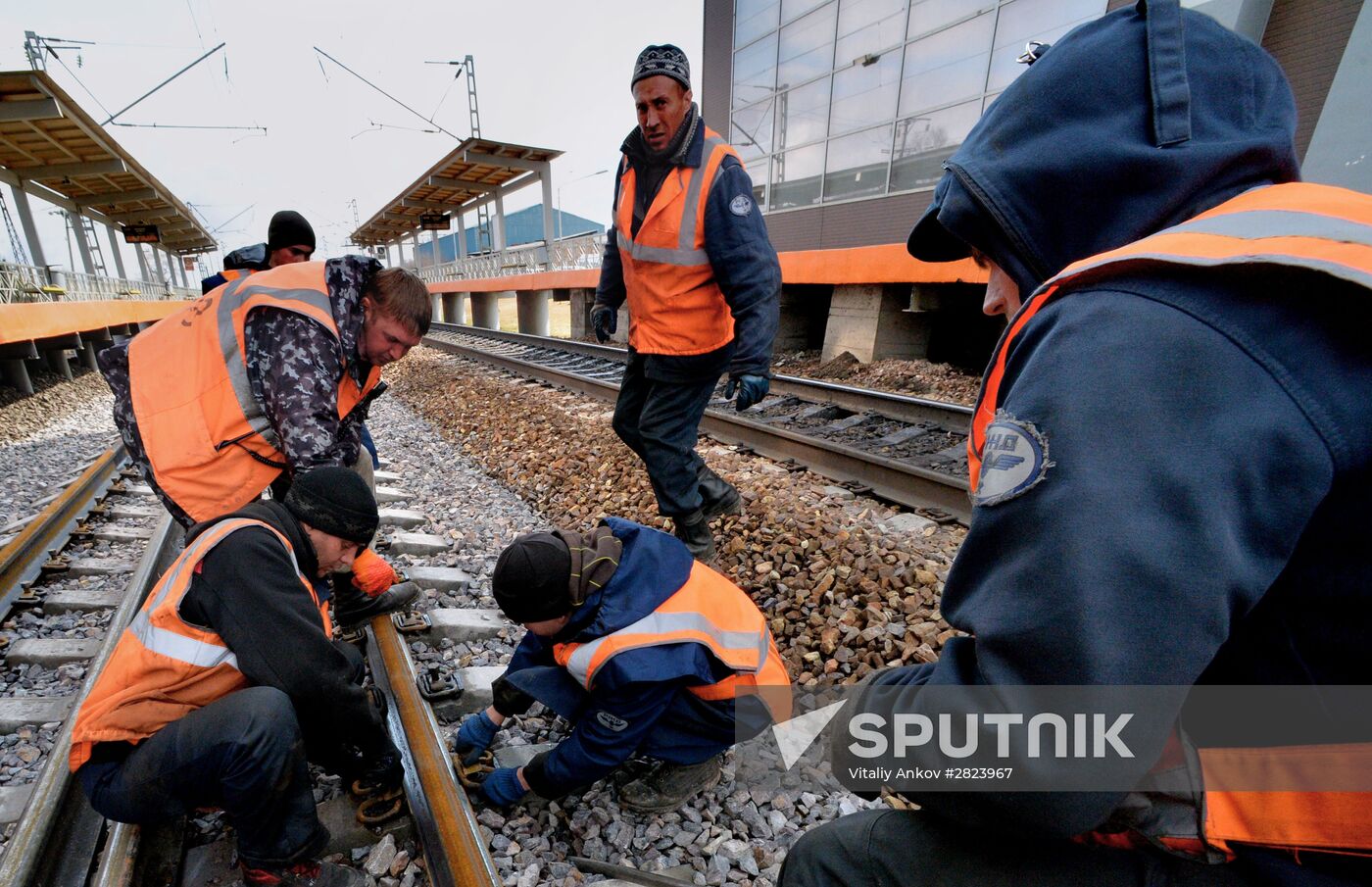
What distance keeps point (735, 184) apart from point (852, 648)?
2172 mm

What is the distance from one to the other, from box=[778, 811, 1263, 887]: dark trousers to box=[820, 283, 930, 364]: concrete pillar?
25.2ft

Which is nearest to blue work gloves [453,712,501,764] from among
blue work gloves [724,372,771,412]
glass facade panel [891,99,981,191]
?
blue work gloves [724,372,771,412]

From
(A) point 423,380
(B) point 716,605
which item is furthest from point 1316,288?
(A) point 423,380

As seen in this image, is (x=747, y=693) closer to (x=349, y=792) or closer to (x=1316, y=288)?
(x=349, y=792)

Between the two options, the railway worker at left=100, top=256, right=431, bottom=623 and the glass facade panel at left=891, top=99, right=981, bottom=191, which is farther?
the glass facade panel at left=891, top=99, right=981, bottom=191

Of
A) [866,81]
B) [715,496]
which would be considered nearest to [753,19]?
[866,81]

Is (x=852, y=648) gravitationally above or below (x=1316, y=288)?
below

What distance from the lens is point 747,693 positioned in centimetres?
203

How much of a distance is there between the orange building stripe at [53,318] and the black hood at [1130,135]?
661 centimetres

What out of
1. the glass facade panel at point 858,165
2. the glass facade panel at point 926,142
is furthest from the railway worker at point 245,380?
the glass facade panel at point 858,165

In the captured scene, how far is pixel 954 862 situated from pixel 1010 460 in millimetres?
Answer: 711

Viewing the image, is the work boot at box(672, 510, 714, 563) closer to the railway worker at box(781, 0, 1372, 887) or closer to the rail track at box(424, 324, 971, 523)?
the rail track at box(424, 324, 971, 523)

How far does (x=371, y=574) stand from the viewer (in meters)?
2.83

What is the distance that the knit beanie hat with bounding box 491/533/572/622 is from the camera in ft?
5.95
